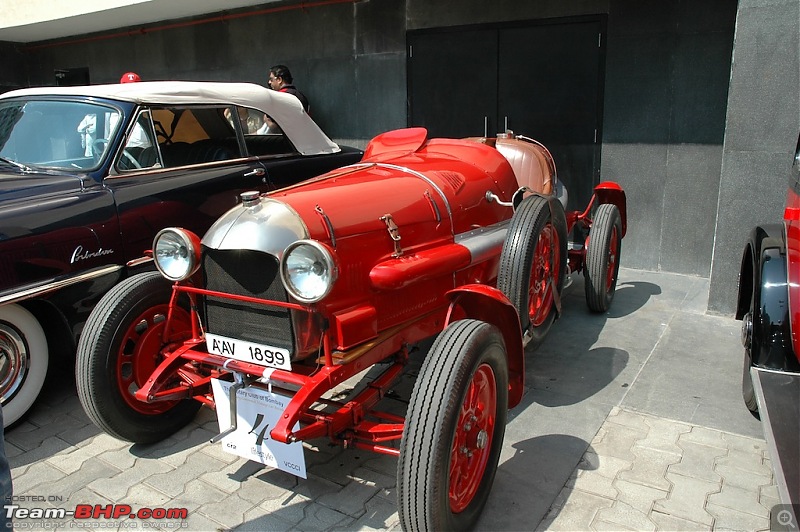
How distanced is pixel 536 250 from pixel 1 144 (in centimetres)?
376

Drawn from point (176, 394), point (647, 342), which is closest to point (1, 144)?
point (176, 394)

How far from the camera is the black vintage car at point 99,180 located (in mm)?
3543

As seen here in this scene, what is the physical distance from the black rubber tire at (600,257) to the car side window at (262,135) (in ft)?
8.46

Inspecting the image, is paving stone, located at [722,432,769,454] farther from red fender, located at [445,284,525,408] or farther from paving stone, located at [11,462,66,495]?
paving stone, located at [11,462,66,495]

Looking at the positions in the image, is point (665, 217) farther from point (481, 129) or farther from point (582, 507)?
point (582, 507)

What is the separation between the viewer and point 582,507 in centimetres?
279

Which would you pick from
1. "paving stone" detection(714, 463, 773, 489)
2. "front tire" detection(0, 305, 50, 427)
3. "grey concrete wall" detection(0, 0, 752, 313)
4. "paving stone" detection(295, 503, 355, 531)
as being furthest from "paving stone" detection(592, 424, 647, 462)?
"front tire" detection(0, 305, 50, 427)

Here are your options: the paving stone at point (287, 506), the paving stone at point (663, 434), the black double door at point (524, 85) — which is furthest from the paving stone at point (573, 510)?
the black double door at point (524, 85)

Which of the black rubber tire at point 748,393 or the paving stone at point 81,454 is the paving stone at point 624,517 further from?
the paving stone at point 81,454

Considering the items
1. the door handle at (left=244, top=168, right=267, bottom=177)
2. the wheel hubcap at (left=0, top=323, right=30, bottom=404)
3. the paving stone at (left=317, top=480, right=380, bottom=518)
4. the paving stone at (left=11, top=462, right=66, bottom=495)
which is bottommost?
the paving stone at (left=11, top=462, right=66, bottom=495)

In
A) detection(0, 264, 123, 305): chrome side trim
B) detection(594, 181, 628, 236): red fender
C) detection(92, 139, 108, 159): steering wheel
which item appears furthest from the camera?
detection(594, 181, 628, 236): red fender

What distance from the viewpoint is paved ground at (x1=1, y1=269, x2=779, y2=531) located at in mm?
2764

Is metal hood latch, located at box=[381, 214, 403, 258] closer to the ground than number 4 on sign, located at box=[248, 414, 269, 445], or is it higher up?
higher up

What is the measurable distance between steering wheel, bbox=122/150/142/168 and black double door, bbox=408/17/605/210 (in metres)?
4.21
